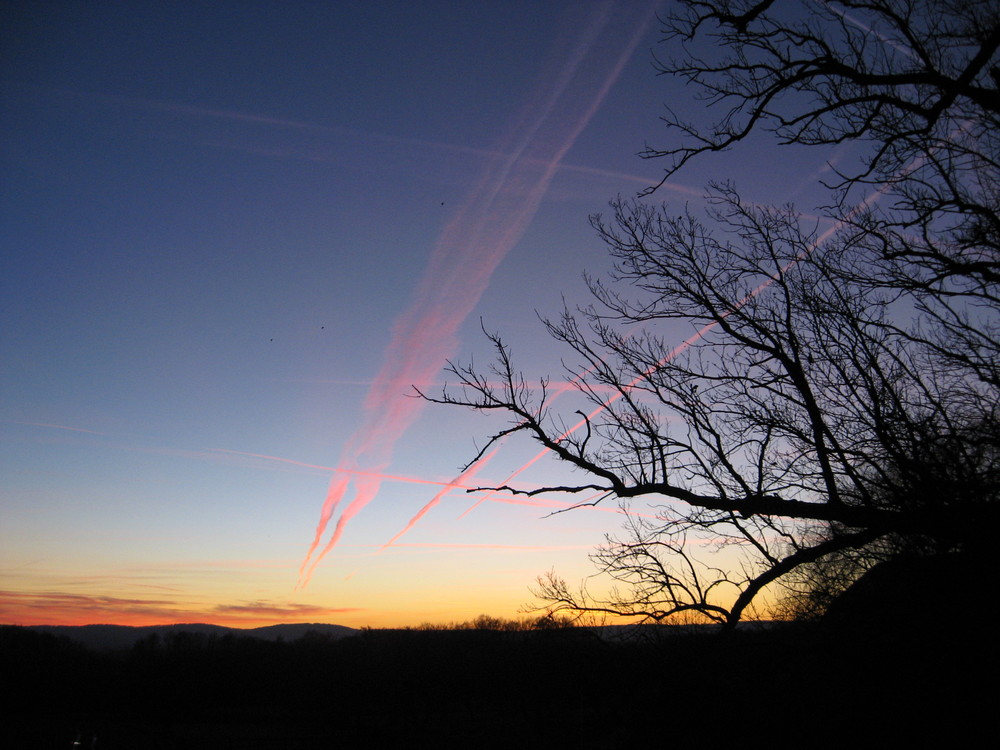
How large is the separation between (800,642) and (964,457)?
285cm

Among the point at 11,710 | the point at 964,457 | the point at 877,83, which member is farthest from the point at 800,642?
the point at 11,710

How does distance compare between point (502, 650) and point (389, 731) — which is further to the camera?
point (502, 650)

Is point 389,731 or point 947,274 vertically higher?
point 947,274

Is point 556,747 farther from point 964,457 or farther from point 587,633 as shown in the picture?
point 964,457

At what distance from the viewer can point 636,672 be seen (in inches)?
301

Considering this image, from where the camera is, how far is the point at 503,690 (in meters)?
68.1

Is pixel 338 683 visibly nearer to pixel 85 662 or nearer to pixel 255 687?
pixel 255 687

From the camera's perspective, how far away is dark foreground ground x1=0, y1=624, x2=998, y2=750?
19.2 feet

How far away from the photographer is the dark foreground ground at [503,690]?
19.2 feet

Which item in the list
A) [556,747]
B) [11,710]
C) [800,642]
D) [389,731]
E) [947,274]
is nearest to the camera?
[947,274]

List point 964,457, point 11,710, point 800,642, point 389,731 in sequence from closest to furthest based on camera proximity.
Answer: point 964,457
point 800,642
point 389,731
point 11,710

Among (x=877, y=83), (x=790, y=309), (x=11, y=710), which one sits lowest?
(x=11, y=710)

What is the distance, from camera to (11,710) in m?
69.2

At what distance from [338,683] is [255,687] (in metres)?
13.8
